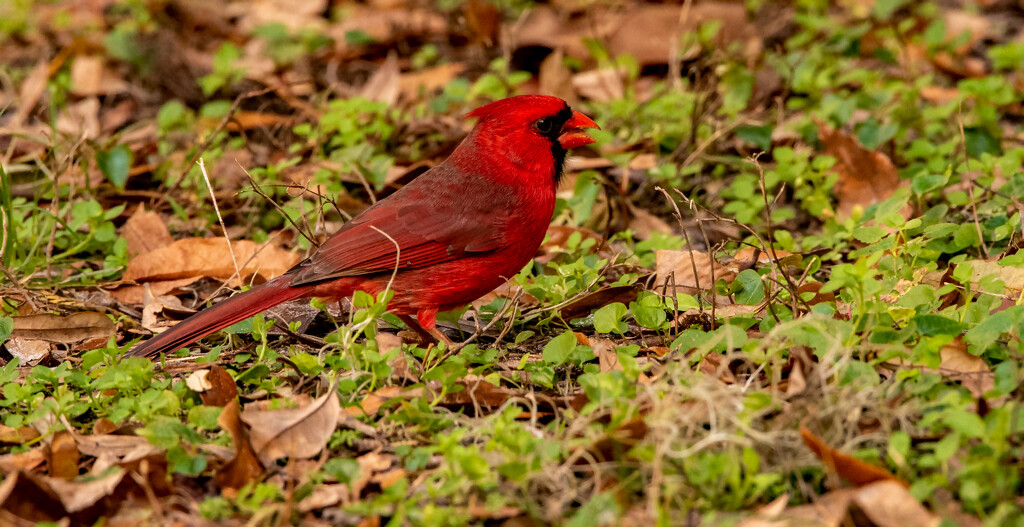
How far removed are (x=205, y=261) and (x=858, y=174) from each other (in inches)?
109

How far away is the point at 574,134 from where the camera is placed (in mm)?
4012

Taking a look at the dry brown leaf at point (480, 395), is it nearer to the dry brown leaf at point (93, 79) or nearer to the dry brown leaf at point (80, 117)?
the dry brown leaf at point (80, 117)

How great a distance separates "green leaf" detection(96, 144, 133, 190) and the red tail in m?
1.64

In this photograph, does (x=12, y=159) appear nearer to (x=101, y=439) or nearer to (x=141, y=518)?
(x=101, y=439)

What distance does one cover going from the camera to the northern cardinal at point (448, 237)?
143 inches

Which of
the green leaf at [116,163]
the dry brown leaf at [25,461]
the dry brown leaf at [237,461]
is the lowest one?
the green leaf at [116,163]

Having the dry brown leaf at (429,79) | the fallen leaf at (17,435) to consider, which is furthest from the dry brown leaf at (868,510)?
the dry brown leaf at (429,79)

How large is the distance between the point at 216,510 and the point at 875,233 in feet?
7.09

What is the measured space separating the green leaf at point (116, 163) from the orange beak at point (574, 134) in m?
2.12

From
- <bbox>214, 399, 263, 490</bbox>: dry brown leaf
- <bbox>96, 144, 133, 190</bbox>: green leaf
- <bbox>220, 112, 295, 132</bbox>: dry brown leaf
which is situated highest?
<bbox>214, 399, 263, 490</bbox>: dry brown leaf

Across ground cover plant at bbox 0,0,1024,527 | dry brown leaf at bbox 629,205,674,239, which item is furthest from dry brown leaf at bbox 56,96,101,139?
dry brown leaf at bbox 629,205,674,239

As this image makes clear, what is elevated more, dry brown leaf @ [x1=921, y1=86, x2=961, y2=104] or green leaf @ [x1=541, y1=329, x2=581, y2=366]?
green leaf @ [x1=541, y1=329, x2=581, y2=366]

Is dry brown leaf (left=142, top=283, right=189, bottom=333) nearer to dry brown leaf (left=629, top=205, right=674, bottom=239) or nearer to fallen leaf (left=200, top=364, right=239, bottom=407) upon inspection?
fallen leaf (left=200, top=364, right=239, bottom=407)

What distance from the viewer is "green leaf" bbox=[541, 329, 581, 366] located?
303 centimetres
